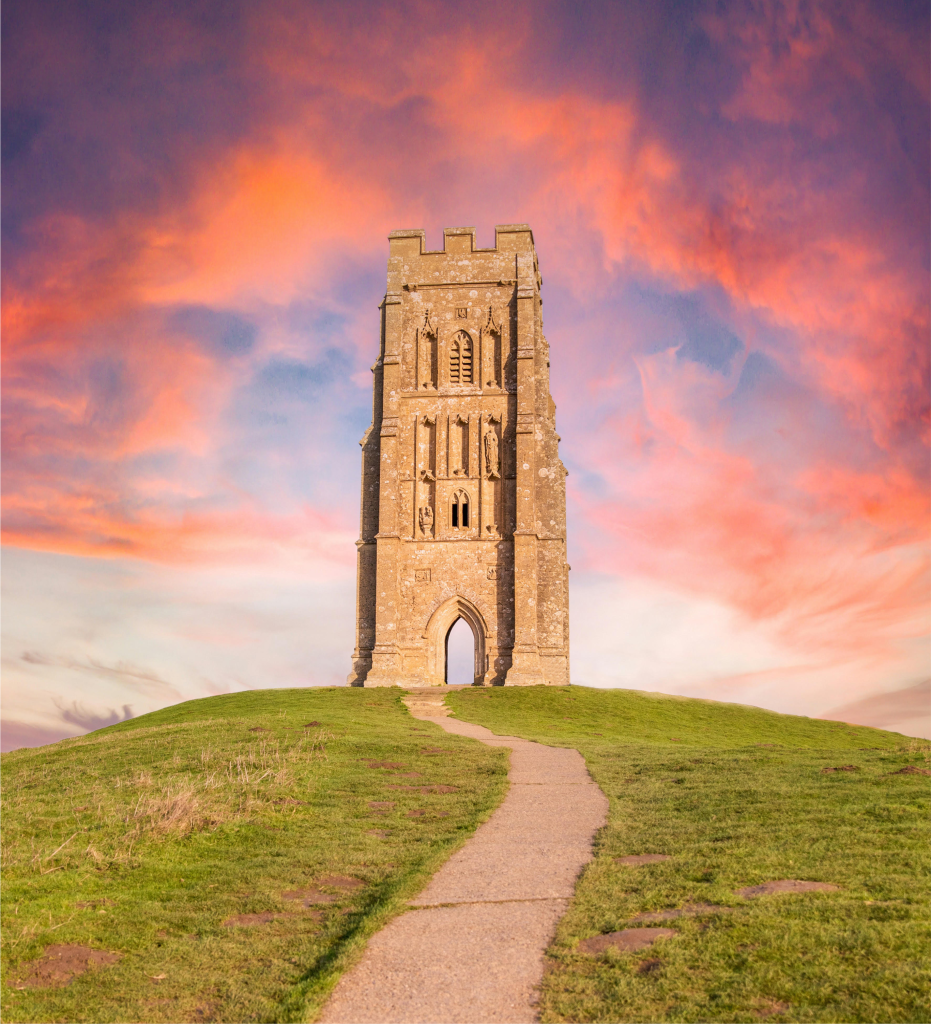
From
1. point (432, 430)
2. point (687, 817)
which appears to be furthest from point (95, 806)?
point (432, 430)

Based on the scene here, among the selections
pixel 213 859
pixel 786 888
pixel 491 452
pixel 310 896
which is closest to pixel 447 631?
pixel 491 452

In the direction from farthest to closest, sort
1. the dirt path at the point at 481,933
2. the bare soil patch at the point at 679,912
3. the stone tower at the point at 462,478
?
the stone tower at the point at 462,478 < the bare soil patch at the point at 679,912 < the dirt path at the point at 481,933

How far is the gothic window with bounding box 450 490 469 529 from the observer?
4509 centimetres

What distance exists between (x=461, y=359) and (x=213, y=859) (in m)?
38.1

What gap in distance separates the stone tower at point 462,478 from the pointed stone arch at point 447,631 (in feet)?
0.23

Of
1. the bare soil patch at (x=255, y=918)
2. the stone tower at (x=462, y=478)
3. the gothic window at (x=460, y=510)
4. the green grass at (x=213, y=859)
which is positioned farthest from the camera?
the gothic window at (x=460, y=510)

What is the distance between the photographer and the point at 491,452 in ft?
149

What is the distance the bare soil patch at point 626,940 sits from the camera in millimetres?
7211

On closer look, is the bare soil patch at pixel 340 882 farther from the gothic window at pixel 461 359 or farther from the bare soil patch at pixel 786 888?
the gothic window at pixel 461 359

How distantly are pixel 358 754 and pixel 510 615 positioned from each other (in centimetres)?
2346

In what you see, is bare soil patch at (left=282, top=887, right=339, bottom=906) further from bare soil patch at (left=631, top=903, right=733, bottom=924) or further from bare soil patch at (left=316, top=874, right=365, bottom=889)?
bare soil patch at (left=631, top=903, right=733, bottom=924)

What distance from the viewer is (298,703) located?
34.1m

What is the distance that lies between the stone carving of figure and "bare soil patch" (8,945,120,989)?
37734mm

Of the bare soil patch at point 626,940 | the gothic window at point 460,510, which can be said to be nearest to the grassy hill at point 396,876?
the bare soil patch at point 626,940
